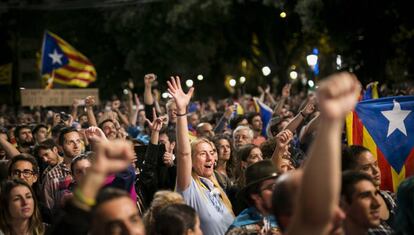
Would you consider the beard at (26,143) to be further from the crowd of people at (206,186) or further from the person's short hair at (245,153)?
the person's short hair at (245,153)

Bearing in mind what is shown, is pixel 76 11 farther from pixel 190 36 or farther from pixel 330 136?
pixel 330 136

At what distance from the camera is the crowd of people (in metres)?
3.35

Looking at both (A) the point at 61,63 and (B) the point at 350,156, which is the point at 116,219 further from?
(A) the point at 61,63

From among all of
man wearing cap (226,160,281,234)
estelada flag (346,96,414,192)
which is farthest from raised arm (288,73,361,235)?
estelada flag (346,96,414,192)

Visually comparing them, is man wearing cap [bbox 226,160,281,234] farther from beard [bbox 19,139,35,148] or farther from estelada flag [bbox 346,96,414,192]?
beard [bbox 19,139,35,148]

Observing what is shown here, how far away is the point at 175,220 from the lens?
505 cm

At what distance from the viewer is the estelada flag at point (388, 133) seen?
8.28 meters

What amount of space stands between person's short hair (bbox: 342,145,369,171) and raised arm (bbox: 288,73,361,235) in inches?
115

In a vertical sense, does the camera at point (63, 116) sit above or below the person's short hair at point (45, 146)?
above

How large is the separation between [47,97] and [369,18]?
14.4 m

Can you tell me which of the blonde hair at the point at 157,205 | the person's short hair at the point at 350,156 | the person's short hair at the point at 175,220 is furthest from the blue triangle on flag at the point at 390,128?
the person's short hair at the point at 175,220

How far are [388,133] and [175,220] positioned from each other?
167 inches

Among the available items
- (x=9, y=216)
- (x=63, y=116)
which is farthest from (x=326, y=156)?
(x=63, y=116)

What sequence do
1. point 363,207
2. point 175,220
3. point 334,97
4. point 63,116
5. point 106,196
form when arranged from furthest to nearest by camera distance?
point 63,116
point 175,220
point 363,207
point 106,196
point 334,97
